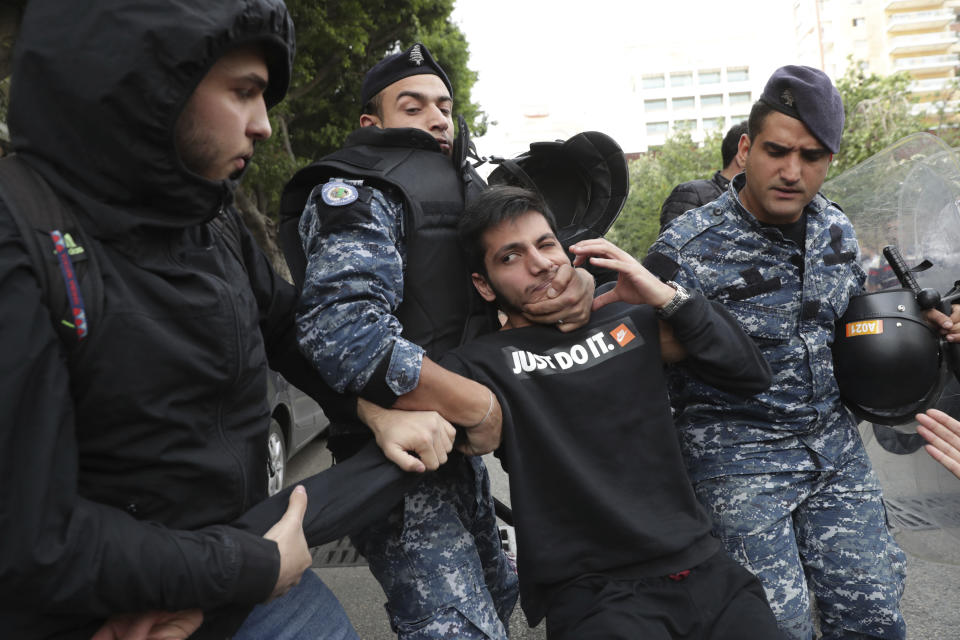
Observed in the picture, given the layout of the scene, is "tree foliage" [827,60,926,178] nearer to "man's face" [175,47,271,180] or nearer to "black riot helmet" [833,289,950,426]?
"black riot helmet" [833,289,950,426]

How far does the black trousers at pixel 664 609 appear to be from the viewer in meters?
1.92

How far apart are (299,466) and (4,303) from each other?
Result: 618cm

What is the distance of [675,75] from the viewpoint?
10644cm

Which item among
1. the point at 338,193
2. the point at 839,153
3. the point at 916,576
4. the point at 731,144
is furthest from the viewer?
the point at 839,153

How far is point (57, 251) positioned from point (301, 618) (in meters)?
1.05

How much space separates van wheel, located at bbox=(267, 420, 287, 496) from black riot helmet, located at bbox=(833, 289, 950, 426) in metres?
4.18

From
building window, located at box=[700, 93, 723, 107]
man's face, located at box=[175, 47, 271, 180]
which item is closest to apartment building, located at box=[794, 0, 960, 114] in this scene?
building window, located at box=[700, 93, 723, 107]

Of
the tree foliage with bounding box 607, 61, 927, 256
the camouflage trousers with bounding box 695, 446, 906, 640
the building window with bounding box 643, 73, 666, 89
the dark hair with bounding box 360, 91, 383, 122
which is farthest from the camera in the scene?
the building window with bounding box 643, 73, 666, 89

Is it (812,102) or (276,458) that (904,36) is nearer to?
(276,458)

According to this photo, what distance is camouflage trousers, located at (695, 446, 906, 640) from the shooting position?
243cm

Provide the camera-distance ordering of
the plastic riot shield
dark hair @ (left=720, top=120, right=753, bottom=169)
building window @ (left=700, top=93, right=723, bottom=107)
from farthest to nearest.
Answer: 1. building window @ (left=700, top=93, right=723, bottom=107)
2. dark hair @ (left=720, top=120, right=753, bottom=169)
3. the plastic riot shield

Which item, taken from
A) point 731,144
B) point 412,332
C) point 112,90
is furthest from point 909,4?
point 112,90

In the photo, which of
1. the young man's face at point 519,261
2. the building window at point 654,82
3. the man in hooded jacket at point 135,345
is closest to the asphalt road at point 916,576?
the young man's face at point 519,261

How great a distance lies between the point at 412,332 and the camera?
2201mm
